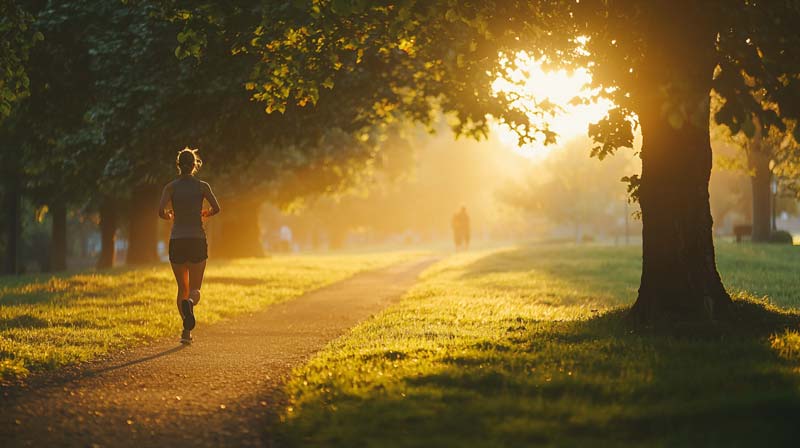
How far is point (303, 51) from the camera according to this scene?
11.0 metres

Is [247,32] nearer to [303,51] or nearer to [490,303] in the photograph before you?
[303,51]

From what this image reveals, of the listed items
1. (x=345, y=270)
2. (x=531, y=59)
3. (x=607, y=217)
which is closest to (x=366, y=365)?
(x=531, y=59)

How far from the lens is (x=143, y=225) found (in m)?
27.5

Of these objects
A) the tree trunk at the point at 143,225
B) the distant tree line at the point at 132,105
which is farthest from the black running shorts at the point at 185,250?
the tree trunk at the point at 143,225

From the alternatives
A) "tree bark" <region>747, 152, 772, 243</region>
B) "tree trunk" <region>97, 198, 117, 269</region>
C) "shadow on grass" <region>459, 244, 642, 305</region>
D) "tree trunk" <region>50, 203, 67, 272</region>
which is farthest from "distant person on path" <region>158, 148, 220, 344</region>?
"tree bark" <region>747, 152, 772, 243</region>

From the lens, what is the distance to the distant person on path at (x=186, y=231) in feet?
32.1

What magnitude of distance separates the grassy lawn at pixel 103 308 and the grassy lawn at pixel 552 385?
2903 mm

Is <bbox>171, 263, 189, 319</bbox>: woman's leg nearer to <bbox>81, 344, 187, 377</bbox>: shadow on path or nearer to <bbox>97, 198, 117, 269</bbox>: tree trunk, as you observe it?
<bbox>81, 344, 187, 377</bbox>: shadow on path

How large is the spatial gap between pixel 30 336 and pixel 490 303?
7595 mm

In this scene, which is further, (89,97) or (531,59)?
(89,97)

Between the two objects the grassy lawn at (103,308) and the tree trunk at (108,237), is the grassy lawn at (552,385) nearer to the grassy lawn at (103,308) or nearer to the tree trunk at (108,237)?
the grassy lawn at (103,308)

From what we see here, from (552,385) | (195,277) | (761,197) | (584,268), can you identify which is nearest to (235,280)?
(584,268)

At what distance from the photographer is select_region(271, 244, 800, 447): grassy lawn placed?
Result: 559 cm

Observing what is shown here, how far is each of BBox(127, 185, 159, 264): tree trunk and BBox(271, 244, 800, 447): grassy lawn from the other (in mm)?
17563
